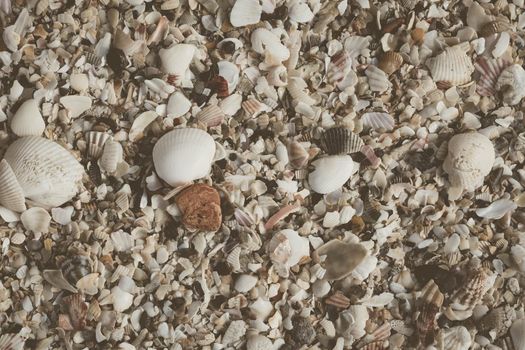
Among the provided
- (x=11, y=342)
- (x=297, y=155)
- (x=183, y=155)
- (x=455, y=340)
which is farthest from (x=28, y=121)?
(x=455, y=340)

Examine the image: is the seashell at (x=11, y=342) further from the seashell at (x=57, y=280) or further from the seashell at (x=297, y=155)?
the seashell at (x=297, y=155)

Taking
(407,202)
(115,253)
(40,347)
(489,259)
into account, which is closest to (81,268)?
(115,253)

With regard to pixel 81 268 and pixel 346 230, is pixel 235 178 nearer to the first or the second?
pixel 346 230

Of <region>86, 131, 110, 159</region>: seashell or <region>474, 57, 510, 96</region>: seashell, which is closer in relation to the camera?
<region>86, 131, 110, 159</region>: seashell

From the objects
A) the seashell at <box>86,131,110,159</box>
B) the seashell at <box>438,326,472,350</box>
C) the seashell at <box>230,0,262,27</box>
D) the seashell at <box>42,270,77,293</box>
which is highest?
the seashell at <box>230,0,262,27</box>

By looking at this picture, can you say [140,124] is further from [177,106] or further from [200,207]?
[200,207]

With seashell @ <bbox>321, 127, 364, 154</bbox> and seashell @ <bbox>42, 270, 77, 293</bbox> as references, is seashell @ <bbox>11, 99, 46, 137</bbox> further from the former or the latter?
seashell @ <bbox>321, 127, 364, 154</bbox>

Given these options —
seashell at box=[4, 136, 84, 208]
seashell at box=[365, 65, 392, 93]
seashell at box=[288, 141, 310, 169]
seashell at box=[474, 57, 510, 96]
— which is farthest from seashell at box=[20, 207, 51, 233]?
seashell at box=[474, 57, 510, 96]
